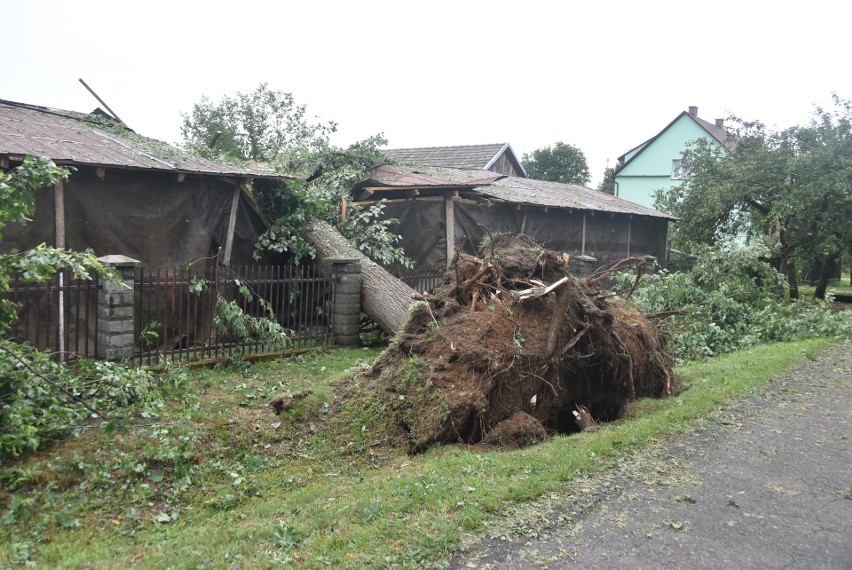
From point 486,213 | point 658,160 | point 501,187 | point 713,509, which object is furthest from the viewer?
→ point 658,160

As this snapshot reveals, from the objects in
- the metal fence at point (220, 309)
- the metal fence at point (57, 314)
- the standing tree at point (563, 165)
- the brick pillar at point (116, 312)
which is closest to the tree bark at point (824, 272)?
the metal fence at point (220, 309)

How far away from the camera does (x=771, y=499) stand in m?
4.66

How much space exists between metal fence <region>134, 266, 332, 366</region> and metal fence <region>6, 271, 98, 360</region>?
63 cm

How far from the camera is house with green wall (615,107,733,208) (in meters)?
36.7

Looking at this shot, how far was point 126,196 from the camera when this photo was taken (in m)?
9.50

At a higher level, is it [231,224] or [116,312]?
[231,224]

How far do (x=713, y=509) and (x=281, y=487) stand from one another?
324cm

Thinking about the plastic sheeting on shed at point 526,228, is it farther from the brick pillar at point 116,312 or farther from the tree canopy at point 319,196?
the brick pillar at point 116,312

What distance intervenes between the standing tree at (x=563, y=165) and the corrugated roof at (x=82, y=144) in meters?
35.6

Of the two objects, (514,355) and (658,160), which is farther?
(658,160)

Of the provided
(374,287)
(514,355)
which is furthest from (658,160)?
(514,355)

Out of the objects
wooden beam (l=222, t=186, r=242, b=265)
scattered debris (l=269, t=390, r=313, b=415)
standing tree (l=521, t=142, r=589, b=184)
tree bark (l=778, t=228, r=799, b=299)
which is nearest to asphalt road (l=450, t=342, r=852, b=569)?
scattered debris (l=269, t=390, r=313, b=415)

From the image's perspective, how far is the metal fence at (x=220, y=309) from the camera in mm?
8477

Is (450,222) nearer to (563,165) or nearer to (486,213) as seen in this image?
(486,213)
